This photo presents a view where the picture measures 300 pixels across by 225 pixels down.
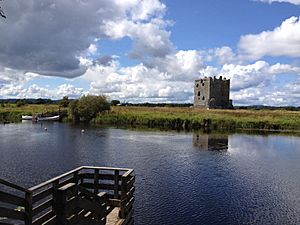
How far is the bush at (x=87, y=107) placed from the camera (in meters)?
89.7

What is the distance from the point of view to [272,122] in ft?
251

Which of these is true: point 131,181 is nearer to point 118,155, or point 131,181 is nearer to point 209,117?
point 118,155

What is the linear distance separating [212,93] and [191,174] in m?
88.2

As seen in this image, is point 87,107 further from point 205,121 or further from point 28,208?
point 28,208

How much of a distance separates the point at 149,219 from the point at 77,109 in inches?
3037

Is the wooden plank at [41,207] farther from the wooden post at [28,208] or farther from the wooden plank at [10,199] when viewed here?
the wooden plank at [10,199]

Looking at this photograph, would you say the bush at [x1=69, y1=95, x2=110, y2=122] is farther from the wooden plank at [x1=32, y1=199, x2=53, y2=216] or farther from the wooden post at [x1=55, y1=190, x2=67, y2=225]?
the wooden post at [x1=55, y1=190, x2=67, y2=225]

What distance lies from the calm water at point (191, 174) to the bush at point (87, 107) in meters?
46.9

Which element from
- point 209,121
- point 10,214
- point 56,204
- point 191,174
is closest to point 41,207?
point 56,204

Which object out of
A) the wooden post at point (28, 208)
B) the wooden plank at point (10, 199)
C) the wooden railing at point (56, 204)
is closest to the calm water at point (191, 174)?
the wooden railing at point (56, 204)

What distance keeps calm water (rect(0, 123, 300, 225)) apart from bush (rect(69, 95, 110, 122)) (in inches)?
1848

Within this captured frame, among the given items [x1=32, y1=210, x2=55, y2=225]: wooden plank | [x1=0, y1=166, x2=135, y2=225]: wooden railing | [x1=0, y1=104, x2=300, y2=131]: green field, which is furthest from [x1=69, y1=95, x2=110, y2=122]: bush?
[x1=32, y1=210, x2=55, y2=225]: wooden plank

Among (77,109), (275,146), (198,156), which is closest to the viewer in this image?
(198,156)

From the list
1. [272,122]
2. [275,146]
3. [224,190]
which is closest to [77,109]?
[272,122]
